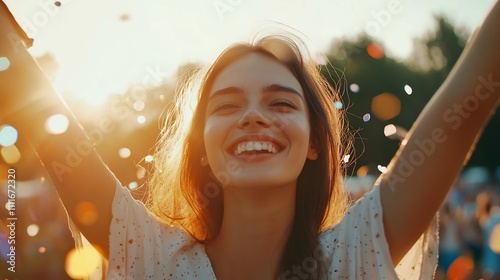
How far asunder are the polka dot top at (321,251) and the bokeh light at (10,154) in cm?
455

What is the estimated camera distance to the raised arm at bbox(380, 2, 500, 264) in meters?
2.17

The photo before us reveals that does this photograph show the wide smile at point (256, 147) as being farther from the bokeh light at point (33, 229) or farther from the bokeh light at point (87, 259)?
the bokeh light at point (33, 229)

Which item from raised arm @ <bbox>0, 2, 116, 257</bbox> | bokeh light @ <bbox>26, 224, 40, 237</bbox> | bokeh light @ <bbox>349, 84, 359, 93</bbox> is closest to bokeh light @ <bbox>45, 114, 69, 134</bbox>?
raised arm @ <bbox>0, 2, 116, 257</bbox>

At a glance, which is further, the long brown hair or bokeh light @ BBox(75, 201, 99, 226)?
the long brown hair

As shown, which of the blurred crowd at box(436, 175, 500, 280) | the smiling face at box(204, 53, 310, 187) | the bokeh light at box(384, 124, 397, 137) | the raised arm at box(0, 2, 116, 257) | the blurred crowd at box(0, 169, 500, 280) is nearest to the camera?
the raised arm at box(0, 2, 116, 257)

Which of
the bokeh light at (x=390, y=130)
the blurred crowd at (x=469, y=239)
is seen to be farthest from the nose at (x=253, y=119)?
the blurred crowd at (x=469, y=239)

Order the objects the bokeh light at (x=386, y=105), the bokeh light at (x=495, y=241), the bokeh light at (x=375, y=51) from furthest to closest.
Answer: the bokeh light at (x=375, y=51)
the bokeh light at (x=386, y=105)
the bokeh light at (x=495, y=241)

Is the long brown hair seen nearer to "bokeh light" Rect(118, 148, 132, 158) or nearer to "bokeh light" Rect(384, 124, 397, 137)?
"bokeh light" Rect(384, 124, 397, 137)

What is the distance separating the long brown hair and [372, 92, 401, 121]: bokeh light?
96.4ft

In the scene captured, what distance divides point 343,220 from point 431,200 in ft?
1.16

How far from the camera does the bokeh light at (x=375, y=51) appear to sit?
111 ft

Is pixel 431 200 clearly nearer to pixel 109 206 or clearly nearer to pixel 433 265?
pixel 433 265

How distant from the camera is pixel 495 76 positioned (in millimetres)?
2166

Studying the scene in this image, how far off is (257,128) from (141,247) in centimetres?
58
